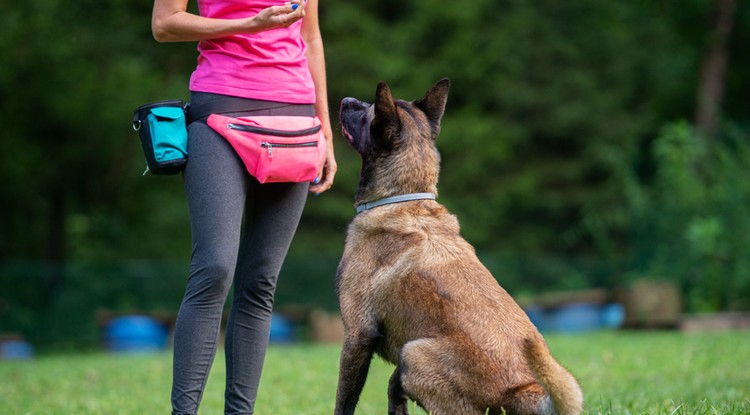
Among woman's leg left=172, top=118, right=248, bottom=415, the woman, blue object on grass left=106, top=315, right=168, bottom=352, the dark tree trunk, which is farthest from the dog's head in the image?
the dark tree trunk

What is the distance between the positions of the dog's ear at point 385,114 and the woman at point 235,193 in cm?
31

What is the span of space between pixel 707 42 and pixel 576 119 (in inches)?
184

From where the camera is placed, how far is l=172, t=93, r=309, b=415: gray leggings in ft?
12.2

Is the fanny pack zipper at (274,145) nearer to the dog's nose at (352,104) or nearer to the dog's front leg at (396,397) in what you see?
the dog's nose at (352,104)

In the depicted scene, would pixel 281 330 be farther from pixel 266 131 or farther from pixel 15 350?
pixel 266 131

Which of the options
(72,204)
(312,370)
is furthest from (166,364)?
(72,204)

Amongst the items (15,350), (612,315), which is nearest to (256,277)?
(612,315)

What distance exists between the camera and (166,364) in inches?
443

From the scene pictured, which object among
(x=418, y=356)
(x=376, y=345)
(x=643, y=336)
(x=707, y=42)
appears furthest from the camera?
Answer: (x=707, y=42)

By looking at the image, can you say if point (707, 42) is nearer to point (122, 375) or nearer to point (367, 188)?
point (122, 375)

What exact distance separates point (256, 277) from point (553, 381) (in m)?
1.35

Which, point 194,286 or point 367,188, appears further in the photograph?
point 367,188

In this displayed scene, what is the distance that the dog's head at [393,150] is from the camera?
13.5 ft

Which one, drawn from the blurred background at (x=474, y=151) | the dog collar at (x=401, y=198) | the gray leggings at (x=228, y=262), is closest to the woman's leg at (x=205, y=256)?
the gray leggings at (x=228, y=262)
